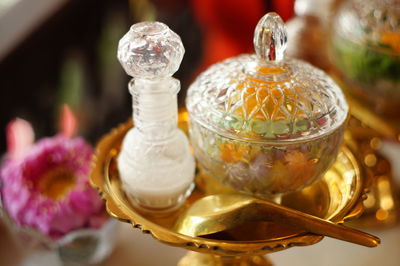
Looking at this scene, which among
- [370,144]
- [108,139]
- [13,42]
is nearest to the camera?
[108,139]

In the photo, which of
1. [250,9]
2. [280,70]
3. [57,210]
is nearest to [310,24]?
Answer: [250,9]

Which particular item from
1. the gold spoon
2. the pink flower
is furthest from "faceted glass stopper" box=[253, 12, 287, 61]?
the pink flower

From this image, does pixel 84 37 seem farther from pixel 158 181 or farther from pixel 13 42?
pixel 158 181

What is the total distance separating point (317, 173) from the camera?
39cm

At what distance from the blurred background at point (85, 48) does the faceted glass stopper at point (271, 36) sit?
0.17 meters

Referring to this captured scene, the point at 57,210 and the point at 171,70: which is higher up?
the point at 171,70

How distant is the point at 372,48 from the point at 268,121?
21 centimetres

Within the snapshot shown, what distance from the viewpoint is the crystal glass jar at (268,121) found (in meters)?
0.36

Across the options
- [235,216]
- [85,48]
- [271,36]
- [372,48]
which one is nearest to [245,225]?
[235,216]

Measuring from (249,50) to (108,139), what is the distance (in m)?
0.34

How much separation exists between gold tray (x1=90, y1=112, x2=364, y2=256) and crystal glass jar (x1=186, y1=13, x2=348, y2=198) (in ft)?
0.10

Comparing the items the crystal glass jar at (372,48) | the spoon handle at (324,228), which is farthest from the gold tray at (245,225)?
the crystal glass jar at (372,48)

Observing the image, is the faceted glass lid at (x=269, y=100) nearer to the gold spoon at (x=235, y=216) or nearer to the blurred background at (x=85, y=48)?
the gold spoon at (x=235, y=216)

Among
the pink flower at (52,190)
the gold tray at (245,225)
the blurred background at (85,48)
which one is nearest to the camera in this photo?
the gold tray at (245,225)
